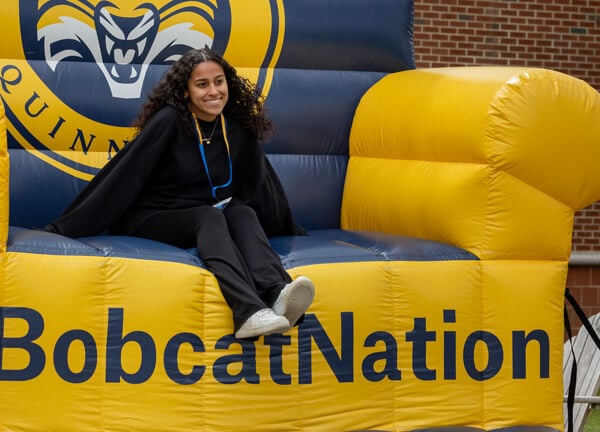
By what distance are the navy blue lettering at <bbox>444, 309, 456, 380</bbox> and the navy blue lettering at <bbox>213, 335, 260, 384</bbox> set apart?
661 millimetres

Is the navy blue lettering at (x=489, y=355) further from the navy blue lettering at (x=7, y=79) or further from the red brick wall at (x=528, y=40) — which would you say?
the red brick wall at (x=528, y=40)

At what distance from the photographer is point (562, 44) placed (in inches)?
303

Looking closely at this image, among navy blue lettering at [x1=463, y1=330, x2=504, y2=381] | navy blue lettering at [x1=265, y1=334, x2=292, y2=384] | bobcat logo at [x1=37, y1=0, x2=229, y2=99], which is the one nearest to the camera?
navy blue lettering at [x1=265, y1=334, x2=292, y2=384]

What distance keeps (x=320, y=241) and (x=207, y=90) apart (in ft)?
2.15

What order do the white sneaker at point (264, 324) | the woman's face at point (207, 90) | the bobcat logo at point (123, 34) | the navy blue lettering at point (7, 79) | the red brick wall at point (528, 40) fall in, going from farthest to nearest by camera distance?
the red brick wall at point (528, 40)
the bobcat logo at point (123, 34)
the navy blue lettering at point (7, 79)
the woman's face at point (207, 90)
the white sneaker at point (264, 324)

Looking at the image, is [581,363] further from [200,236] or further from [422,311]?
[200,236]

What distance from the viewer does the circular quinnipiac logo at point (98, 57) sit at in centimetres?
423

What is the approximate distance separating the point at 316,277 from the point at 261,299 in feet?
0.65

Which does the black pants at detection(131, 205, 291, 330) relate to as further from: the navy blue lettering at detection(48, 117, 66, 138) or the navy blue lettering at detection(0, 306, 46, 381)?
the navy blue lettering at detection(48, 117, 66, 138)

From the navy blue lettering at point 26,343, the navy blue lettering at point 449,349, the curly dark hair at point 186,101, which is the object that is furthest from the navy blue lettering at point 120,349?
the navy blue lettering at point 449,349

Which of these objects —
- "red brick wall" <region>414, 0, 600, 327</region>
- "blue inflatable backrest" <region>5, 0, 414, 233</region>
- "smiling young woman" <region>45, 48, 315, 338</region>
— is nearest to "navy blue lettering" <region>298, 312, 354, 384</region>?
"smiling young woman" <region>45, 48, 315, 338</region>

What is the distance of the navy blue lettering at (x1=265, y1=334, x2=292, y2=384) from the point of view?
3.32 m

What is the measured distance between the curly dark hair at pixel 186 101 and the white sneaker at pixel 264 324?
A: 2.83 feet

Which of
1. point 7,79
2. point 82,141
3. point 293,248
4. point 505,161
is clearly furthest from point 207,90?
point 505,161
